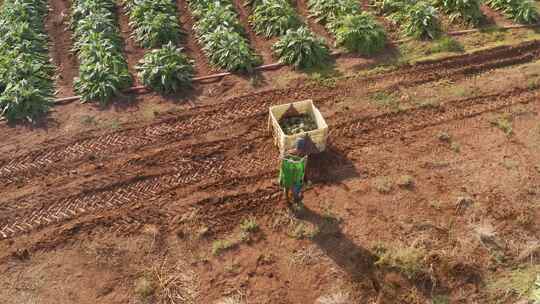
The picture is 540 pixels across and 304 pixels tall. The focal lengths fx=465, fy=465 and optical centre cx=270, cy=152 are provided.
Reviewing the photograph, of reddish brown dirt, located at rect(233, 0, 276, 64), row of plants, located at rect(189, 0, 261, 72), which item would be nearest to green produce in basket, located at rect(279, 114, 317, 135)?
row of plants, located at rect(189, 0, 261, 72)

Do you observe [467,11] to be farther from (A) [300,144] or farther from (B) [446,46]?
(A) [300,144]

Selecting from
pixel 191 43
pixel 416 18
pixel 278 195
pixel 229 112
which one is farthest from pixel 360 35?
pixel 278 195

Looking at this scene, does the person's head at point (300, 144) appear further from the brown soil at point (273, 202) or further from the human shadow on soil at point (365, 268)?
the human shadow on soil at point (365, 268)

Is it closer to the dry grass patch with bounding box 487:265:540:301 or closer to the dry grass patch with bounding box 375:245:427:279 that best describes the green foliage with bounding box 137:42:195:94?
the dry grass patch with bounding box 375:245:427:279

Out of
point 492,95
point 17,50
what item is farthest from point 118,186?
point 492,95

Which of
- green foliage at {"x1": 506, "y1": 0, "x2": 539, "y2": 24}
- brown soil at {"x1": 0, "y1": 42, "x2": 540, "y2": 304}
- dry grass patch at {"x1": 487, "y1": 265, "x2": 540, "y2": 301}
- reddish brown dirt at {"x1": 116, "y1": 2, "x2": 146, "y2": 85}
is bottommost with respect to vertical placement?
dry grass patch at {"x1": 487, "y1": 265, "x2": 540, "y2": 301}

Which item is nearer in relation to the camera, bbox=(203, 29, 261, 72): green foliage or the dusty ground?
the dusty ground

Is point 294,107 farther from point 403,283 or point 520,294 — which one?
point 520,294
